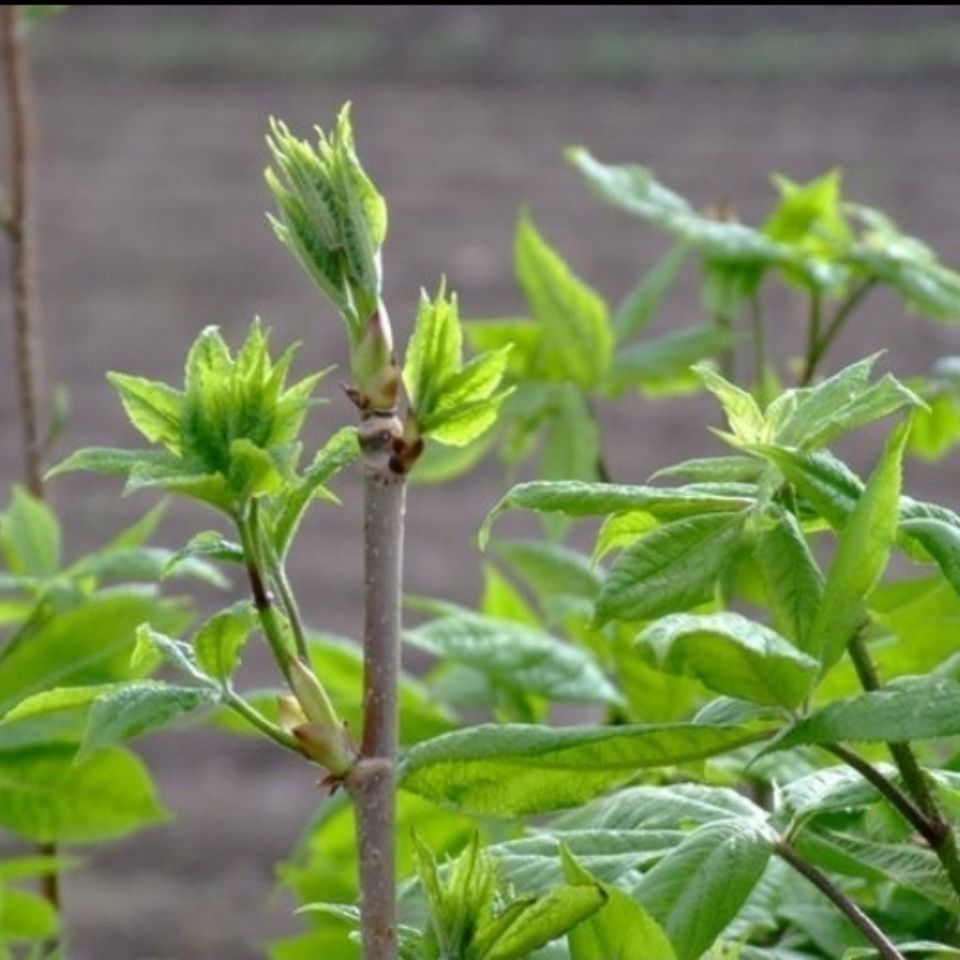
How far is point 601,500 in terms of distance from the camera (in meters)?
0.57

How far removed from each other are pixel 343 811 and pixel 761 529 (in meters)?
0.46

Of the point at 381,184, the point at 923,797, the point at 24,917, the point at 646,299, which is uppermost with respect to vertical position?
the point at 381,184

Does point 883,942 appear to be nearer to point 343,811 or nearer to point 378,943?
point 378,943

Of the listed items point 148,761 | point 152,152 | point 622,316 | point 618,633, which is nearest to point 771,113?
point 152,152

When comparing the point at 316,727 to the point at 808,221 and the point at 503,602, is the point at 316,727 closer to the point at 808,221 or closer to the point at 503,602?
the point at 503,602

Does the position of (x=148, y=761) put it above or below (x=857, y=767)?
below

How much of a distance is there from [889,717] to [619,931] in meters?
0.08

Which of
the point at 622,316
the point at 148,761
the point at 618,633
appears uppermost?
the point at 622,316

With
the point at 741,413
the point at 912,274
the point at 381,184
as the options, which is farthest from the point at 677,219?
the point at 381,184

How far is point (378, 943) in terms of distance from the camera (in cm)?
55

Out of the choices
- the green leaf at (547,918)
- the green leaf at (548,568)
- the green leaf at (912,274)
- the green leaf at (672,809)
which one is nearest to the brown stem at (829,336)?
the green leaf at (912,274)

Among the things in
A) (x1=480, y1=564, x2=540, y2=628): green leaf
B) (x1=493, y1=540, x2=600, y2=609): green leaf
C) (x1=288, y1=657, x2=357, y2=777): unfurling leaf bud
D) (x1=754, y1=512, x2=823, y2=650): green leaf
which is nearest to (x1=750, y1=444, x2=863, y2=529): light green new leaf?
(x1=754, y1=512, x2=823, y2=650): green leaf

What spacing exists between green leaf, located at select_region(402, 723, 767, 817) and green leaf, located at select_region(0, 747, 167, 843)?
292 mm

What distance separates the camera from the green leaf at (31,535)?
39.4 inches
